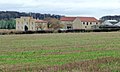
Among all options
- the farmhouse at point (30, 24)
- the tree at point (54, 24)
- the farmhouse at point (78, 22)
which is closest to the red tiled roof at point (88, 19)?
the farmhouse at point (78, 22)

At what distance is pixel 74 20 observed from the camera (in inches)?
6880

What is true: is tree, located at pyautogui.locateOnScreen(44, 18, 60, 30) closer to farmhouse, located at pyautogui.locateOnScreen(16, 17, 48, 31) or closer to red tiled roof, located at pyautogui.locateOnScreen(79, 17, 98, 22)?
farmhouse, located at pyautogui.locateOnScreen(16, 17, 48, 31)

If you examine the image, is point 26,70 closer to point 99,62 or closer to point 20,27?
point 99,62

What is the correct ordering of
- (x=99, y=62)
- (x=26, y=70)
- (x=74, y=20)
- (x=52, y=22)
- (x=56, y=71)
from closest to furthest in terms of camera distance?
(x=56, y=71), (x=26, y=70), (x=99, y=62), (x=52, y=22), (x=74, y=20)

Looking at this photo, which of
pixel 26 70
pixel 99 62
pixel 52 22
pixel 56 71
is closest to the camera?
pixel 56 71

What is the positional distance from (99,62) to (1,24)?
16777 cm

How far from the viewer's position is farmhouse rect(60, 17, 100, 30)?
565ft

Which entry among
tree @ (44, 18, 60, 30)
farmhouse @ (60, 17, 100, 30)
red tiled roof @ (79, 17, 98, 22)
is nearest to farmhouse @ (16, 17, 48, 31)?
tree @ (44, 18, 60, 30)

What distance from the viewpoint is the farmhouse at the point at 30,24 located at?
157025 millimetres

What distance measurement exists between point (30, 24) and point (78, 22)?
82.7 ft

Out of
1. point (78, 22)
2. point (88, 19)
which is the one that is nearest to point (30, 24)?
point (78, 22)

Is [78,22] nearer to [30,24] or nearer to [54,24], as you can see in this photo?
[54,24]

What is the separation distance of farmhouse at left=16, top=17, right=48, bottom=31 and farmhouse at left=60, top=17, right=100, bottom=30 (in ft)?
47.2

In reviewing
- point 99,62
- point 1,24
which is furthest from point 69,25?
point 99,62
